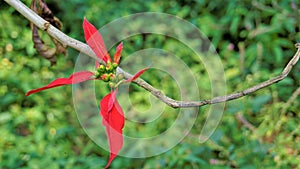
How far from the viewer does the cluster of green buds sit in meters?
0.61

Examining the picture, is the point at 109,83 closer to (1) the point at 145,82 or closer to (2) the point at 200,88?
(1) the point at 145,82

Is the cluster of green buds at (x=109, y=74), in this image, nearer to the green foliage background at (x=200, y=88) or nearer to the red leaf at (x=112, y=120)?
the red leaf at (x=112, y=120)

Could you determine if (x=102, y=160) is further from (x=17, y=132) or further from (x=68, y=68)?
(x=68, y=68)

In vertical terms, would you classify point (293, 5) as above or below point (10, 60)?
above

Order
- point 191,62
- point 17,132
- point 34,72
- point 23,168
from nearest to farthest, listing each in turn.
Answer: point 23,168 < point 17,132 < point 34,72 < point 191,62

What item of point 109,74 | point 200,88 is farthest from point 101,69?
point 200,88

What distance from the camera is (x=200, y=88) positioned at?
6.19 ft

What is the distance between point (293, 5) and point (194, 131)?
0.61m

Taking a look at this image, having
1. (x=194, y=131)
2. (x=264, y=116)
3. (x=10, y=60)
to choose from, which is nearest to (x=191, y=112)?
(x=194, y=131)

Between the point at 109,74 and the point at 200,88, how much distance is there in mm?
1299

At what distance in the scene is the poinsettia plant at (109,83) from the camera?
1.86 ft

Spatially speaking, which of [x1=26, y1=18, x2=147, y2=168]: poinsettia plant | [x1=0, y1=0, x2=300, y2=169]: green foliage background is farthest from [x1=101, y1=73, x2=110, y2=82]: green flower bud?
[x1=0, y1=0, x2=300, y2=169]: green foliage background

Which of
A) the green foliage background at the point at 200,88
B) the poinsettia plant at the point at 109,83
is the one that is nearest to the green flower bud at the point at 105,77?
the poinsettia plant at the point at 109,83

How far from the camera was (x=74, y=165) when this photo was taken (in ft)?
5.24
